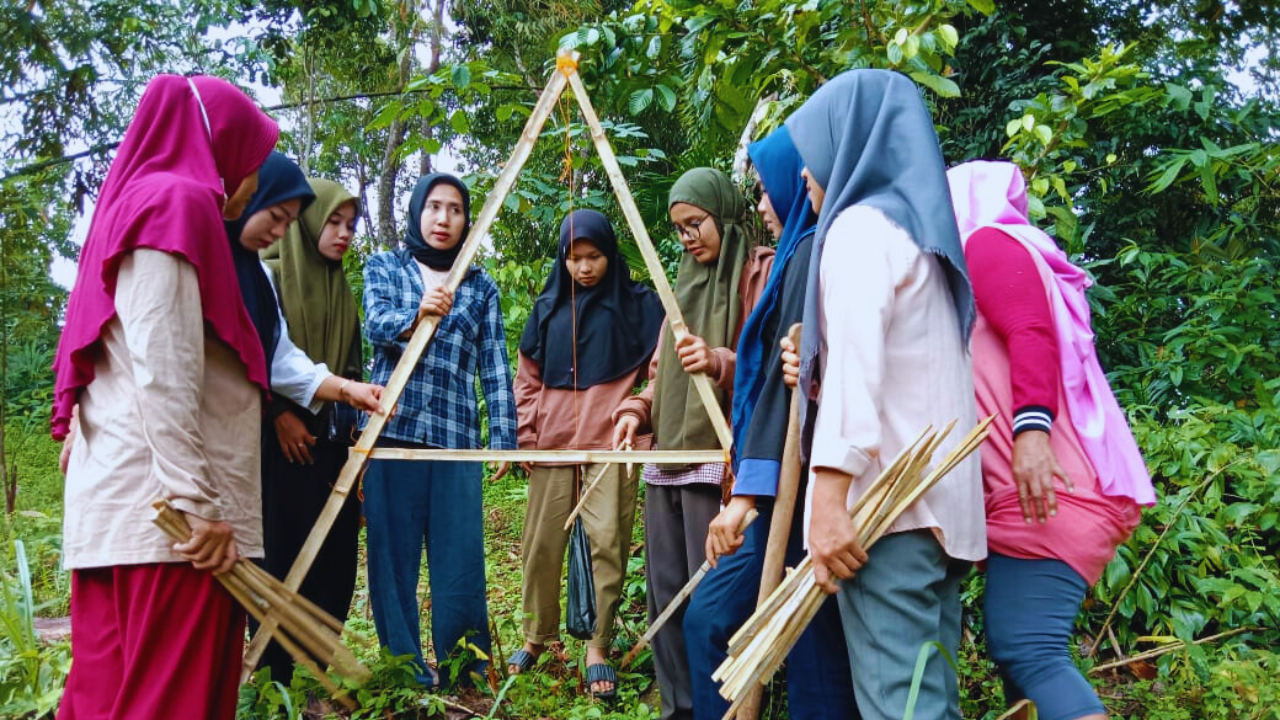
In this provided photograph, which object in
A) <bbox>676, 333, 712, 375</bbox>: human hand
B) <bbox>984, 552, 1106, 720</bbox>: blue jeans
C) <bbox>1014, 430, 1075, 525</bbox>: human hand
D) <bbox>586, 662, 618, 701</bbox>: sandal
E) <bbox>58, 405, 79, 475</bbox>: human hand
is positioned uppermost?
<bbox>676, 333, 712, 375</bbox>: human hand

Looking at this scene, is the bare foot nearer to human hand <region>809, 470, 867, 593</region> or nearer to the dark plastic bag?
the dark plastic bag

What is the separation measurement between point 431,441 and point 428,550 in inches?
16.0

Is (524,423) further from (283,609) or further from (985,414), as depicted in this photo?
(985,414)

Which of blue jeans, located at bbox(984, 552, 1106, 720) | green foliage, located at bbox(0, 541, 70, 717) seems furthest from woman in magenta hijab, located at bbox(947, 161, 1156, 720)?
green foliage, located at bbox(0, 541, 70, 717)

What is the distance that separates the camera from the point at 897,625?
1.76m

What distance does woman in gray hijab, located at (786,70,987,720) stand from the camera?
1.75 metres

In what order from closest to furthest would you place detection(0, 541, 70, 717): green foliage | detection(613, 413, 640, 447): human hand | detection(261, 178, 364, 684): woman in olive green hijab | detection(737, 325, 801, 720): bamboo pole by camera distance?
detection(737, 325, 801, 720): bamboo pole, detection(0, 541, 70, 717): green foliage, detection(261, 178, 364, 684): woman in olive green hijab, detection(613, 413, 640, 447): human hand

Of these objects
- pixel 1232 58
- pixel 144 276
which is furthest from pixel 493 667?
pixel 1232 58

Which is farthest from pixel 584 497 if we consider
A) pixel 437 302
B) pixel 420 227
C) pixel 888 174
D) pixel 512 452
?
pixel 888 174

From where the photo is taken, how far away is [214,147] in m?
2.30

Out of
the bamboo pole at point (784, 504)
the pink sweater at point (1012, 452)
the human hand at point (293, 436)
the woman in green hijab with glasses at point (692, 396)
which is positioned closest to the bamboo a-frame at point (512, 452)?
the woman in green hijab with glasses at point (692, 396)

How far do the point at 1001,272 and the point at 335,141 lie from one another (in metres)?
12.5

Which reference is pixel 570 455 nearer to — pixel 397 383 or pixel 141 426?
pixel 397 383

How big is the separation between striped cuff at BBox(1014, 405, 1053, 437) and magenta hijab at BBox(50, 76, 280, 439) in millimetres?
1695
